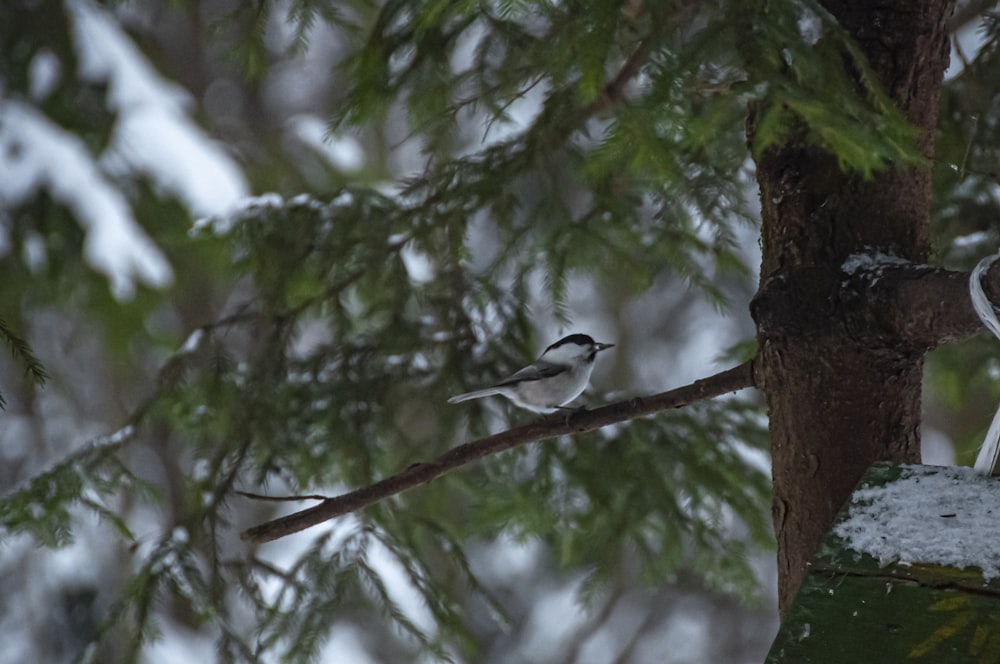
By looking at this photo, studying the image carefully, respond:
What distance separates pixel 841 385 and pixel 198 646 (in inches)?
182

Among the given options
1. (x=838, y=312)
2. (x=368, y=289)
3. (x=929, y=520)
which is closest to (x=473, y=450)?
(x=838, y=312)

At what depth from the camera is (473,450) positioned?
6.01 ft

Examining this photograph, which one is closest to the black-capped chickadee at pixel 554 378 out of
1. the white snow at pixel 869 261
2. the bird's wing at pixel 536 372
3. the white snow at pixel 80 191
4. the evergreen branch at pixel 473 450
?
the bird's wing at pixel 536 372

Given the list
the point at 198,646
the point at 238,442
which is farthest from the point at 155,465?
the point at 238,442

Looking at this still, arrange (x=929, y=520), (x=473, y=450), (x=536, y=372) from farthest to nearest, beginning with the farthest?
(x=536, y=372), (x=473, y=450), (x=929, y=520)

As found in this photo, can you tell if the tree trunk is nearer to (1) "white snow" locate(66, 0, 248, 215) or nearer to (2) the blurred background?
(2) the blurred background

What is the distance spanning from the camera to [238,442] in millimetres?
2561

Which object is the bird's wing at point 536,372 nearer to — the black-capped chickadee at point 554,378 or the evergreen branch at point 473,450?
the black-capped chickadee at point 554,378

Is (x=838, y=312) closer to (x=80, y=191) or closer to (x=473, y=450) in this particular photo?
(x=473, y=450)

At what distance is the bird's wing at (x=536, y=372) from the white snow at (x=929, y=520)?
51.5 inches

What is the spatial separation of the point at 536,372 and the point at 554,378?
147 mm

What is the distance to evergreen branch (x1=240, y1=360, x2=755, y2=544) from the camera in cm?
179

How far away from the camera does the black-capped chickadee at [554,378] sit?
8.73 feet

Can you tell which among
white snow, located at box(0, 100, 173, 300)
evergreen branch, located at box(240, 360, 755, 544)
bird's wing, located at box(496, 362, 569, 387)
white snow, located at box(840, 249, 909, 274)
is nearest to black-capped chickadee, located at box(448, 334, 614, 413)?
bird's wing, located at box(496, 362, 569, 387)
